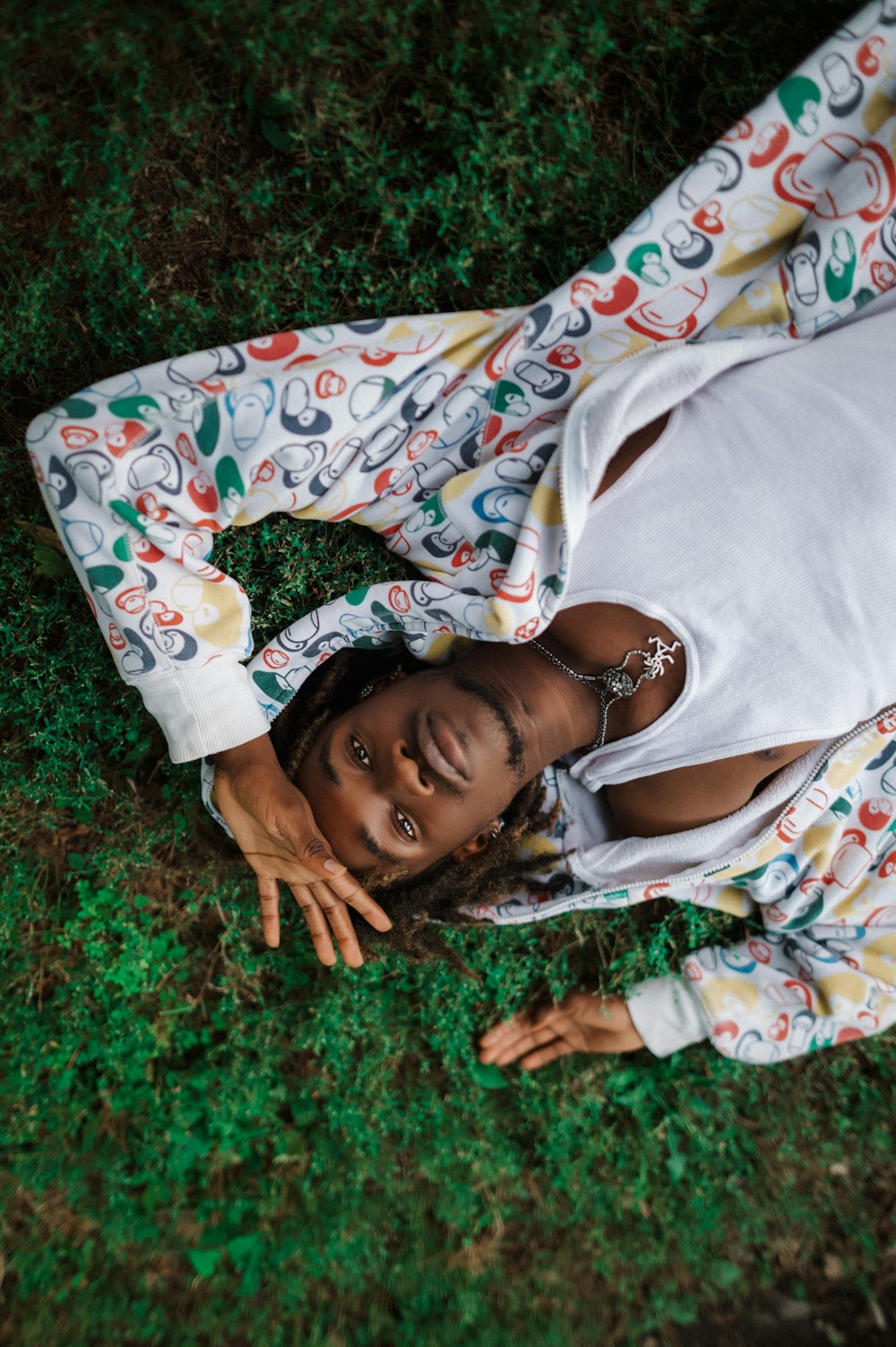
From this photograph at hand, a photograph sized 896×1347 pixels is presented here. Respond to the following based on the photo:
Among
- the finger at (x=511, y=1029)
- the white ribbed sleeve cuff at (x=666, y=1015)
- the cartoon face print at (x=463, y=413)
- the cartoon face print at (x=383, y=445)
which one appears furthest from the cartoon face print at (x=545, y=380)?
the finger at (x=511, y=1029)

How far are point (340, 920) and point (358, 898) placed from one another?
0.41ft

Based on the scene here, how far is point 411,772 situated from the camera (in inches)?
79.8

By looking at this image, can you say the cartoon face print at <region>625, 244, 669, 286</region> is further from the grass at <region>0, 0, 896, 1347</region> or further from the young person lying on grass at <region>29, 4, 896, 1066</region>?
the grass at <region>0, 0, 896, 1347</region>

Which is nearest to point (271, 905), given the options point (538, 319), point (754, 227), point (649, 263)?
point (538, 319)

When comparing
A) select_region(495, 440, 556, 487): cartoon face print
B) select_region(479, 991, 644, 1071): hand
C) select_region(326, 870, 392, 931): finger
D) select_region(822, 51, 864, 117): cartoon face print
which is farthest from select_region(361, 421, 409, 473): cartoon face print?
select_region(479, 991, 644, 1071): hand

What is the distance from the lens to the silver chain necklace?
7.09 feet

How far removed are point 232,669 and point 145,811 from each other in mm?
948

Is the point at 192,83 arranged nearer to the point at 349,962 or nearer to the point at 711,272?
the point at 711,272

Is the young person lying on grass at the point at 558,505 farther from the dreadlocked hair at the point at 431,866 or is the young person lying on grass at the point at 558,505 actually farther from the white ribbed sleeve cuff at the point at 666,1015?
the white ribbed sleeve cuff at the point at 666,1015

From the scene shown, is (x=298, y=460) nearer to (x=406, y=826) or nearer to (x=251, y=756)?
(x=251, y=756)

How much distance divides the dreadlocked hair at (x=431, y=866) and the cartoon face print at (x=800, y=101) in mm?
1660

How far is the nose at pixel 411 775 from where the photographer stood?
6.64 ft

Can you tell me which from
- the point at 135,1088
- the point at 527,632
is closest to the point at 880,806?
the point at 527,632

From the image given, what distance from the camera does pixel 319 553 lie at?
2.52 metres
